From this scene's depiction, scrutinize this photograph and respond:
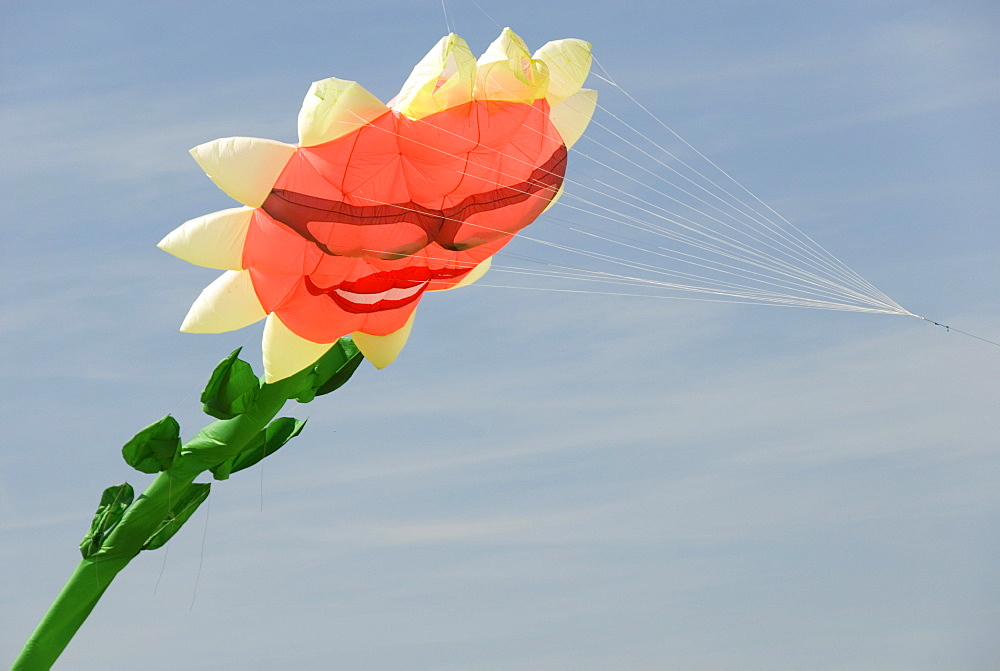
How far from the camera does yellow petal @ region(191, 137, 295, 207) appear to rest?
10570 millimetres

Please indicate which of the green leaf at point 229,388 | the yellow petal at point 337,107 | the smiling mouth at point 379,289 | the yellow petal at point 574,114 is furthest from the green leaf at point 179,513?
the yellow petal at point 574,114

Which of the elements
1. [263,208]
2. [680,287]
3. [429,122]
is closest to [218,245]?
[263,208]

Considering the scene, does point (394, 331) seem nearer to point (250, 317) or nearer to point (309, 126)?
point (250, 317)

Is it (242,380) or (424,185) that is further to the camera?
(242,380)

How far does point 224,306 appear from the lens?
1134 cm

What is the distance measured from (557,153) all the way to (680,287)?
1.66 m

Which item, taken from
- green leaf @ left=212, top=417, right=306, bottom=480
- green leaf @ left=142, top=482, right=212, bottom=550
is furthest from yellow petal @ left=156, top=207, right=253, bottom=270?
green leaf @ left=142, top=482, right=212, bottom=550

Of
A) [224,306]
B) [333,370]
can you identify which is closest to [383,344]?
[333,370]

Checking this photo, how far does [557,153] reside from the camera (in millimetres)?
11477

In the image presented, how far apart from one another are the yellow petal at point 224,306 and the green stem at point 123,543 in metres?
1.48

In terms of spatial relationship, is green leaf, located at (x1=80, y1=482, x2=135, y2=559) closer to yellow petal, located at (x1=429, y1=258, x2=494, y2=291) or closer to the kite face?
the kite face

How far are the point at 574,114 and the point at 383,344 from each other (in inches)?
110

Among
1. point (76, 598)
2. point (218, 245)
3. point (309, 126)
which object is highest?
point (309, 126)

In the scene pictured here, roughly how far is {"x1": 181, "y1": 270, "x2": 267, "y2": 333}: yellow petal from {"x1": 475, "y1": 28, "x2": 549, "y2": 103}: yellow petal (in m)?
2.64
